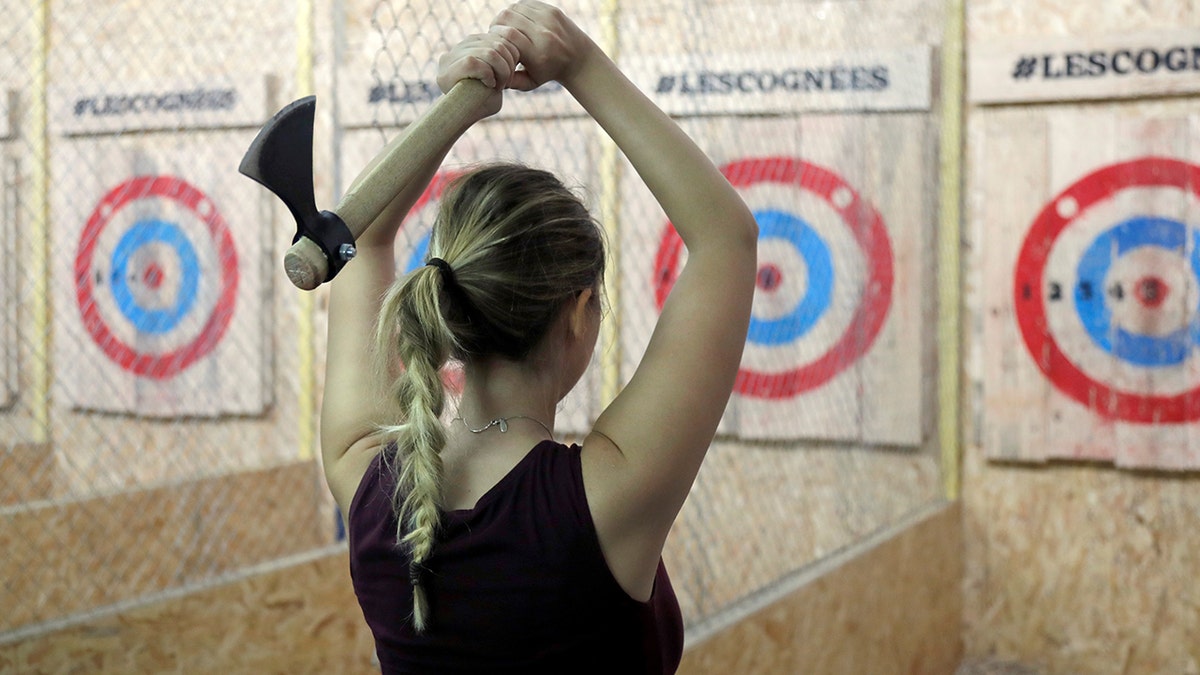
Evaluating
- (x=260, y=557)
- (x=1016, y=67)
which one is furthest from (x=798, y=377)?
(x=260, y=557)

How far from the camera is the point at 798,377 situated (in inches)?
101

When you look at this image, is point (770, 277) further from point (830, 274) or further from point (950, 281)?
point (950, 281)

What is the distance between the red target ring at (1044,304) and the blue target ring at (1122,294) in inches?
2.9

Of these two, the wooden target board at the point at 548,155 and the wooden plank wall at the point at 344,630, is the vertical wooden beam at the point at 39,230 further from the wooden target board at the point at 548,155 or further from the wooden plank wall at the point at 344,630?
the wooden plank wall at the point at 344,630

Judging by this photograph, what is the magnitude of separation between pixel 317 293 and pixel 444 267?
7.59ft

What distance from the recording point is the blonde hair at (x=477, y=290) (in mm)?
634

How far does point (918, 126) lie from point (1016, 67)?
246 mm

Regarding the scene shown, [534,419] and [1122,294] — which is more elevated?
[1122,294]

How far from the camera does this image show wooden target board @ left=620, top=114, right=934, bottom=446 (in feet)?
8.34

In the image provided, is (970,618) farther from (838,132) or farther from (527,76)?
(527,76)

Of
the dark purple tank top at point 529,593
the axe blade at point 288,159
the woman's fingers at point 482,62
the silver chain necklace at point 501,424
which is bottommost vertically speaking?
the dark purple tank top at point 529,593

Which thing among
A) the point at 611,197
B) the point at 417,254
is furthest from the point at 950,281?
the point at 417,254

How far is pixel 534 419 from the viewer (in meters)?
0.66

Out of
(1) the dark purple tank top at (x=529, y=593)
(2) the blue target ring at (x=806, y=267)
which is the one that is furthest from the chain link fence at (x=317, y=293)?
(1) the dark purple tank top at (x=529, y=593)
